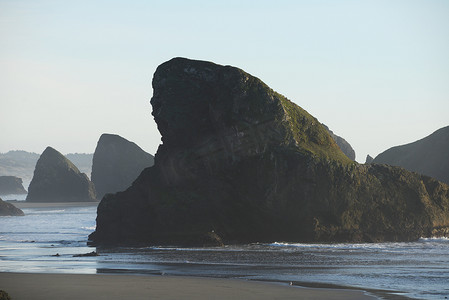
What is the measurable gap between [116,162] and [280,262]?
131m

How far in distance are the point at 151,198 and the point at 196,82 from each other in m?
8.52

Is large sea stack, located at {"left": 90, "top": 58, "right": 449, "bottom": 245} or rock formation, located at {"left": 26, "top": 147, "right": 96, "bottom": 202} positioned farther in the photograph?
rock formation, located at {"left": 26, "top": 147, "right": 96, "bottom": 202}

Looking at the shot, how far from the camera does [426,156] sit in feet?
347

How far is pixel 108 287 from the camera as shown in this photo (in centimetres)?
2395

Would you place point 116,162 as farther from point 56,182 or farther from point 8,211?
point 8,211

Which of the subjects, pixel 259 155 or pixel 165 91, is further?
pixel 165 91

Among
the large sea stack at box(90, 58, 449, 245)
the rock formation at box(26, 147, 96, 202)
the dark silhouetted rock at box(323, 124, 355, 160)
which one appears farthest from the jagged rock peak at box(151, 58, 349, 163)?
the rock formation at box(26, 147, 96, 202)

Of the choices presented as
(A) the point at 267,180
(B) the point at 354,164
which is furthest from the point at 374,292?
(B) the point at 354,164

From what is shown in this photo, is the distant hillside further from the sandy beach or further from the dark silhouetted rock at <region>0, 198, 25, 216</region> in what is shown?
the sandy beach

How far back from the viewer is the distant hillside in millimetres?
101438

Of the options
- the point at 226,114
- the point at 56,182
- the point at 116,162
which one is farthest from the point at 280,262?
the point at 116,162

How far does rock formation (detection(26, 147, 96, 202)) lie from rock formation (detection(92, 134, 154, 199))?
710cm

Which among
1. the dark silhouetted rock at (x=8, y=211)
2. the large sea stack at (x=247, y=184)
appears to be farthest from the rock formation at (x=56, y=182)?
the large sea stack at (x=247, y=184)

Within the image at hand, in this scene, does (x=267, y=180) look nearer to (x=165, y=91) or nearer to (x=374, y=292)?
(x=165, y=91)
